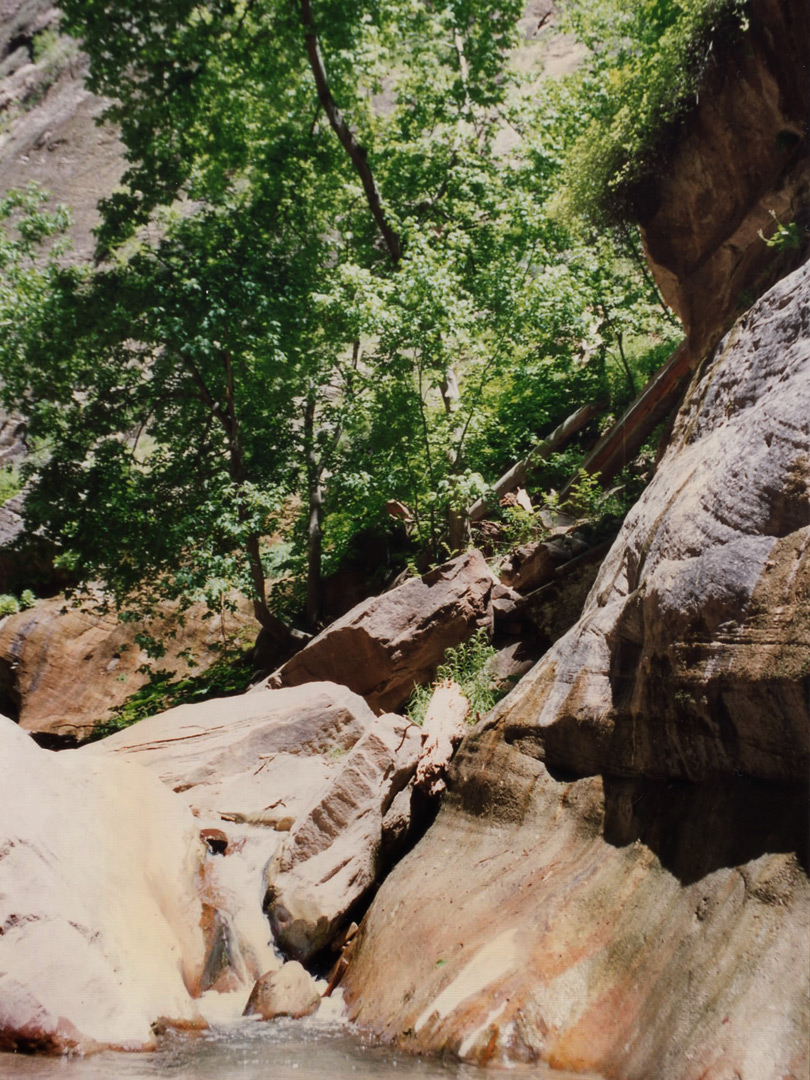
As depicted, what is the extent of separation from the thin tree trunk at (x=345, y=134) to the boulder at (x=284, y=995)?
10.1 meters

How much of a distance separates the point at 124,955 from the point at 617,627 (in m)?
3.52

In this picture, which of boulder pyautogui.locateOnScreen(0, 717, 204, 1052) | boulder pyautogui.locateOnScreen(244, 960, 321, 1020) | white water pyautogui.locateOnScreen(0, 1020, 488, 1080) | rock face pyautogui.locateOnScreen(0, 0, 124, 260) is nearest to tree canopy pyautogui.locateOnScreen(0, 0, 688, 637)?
boulder pyautogui.locateOnScreen(0, 717, 204, 1052)

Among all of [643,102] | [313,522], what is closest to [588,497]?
[643,102]

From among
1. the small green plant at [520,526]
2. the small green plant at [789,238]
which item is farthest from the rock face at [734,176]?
the small green plant at [520,526]

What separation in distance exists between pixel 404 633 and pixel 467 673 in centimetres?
100

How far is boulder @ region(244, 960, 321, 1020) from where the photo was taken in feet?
14.9

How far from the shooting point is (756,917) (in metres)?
3.20

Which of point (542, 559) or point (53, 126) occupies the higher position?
point (53, 126)

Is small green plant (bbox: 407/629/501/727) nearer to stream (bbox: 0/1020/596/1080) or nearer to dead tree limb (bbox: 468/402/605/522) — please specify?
dead tree limb (bbox: 468/402/605/522)

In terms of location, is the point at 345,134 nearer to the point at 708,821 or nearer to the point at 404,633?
the point at 404,633

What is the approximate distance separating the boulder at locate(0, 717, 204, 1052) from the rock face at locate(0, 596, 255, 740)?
7.64 metres

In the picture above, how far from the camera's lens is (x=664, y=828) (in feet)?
13.3

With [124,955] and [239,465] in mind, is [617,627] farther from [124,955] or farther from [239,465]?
[239,465]

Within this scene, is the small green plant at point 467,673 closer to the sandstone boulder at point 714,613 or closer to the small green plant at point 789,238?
the sandstone boulder at point 714,613
